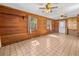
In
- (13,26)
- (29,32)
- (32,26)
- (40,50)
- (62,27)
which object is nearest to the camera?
(40,50)

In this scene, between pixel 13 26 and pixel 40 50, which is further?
pixel 13 26

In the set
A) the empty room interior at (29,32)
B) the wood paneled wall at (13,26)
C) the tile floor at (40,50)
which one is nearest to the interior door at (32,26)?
the empty room interior at (29,32)

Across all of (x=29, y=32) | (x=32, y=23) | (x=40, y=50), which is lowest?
(x=40, y=50)

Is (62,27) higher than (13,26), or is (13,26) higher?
(13,26)

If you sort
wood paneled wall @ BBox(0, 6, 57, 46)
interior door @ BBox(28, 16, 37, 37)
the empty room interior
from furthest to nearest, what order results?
interior door @ BBox(28, 16, 37, 37) → wood paneled wall @ BBox(0, 6, 57, 46) → the empty room interior

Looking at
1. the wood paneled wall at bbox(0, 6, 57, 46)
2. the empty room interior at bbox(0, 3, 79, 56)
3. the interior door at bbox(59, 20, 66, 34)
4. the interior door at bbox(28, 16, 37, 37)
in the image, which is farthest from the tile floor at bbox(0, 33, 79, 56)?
the interior door at bbox(59, 20, 66, 34)

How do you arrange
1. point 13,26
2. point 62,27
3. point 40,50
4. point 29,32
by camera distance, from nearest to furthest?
point 40,50
point 13,26
point 29,32
point 62,27

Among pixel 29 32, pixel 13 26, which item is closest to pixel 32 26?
pixel 29 32

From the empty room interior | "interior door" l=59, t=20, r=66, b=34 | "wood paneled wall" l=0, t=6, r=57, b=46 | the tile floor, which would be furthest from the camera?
"interior door" l=59, t=20, r=66, b=34

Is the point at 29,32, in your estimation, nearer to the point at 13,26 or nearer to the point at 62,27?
the point at 13,26

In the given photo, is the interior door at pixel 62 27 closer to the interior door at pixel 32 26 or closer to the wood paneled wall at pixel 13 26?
the interior door at pixel 32 26

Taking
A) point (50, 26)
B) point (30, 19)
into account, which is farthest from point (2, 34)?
point (50, 26)

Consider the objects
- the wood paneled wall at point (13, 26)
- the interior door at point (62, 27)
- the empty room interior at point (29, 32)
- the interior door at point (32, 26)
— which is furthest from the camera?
the interior door at point (62, 27)

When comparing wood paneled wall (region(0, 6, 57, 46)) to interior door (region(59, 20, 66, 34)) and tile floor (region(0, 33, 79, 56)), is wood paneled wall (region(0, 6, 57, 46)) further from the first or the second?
interior door (region(59, 20, 66, 34))
